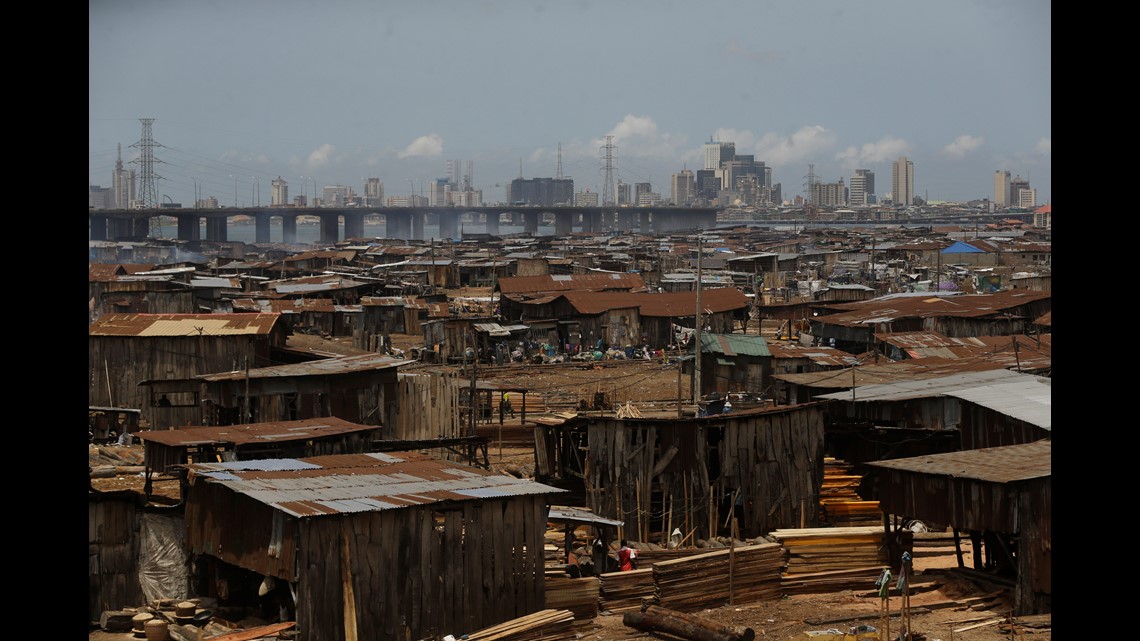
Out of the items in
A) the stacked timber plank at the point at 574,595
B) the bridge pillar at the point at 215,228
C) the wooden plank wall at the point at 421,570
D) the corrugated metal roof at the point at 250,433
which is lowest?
the stacked timber plank at the point at 574,595

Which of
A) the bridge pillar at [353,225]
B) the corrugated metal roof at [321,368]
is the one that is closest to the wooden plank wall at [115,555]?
the corrugated metal roof at [321,368]

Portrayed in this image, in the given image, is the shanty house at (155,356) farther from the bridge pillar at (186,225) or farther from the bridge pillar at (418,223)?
the bridge pillar at (418,223)

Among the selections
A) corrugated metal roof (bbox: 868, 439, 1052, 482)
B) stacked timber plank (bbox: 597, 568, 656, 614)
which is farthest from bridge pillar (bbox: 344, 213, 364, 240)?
corrugated metal roof (bbox: 868, 439, 1052, 482)

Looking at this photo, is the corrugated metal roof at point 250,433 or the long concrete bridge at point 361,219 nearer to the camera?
the corrugated metal roof at point 250,433

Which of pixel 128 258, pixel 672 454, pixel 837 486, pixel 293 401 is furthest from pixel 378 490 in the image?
pixel 128 258

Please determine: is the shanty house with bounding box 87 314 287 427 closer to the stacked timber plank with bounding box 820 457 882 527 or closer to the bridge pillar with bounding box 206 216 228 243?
the stacked timber plank with bounding box 820 457 882 527

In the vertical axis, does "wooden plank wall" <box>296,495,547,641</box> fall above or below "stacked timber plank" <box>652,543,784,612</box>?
above
